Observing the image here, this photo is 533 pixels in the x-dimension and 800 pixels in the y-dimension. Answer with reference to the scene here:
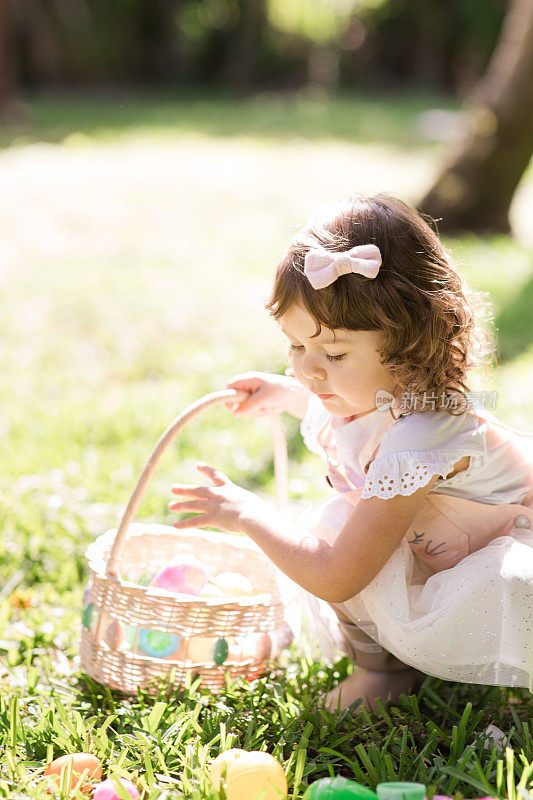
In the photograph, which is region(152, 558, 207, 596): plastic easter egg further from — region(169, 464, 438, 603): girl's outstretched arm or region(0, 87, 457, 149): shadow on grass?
region(0, 87, 457, 149): shadow on grass

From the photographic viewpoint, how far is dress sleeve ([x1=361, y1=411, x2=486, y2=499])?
1.80 metres

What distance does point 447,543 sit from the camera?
197 centimetres

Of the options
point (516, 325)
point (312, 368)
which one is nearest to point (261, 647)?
point (312, 368)

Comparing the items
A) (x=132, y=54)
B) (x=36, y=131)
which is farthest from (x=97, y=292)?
(x=132, y=54)

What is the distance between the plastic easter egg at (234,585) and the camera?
2.31 metres

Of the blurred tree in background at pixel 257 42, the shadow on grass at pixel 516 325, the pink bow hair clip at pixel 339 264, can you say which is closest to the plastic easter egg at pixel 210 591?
the pink bow hair clip at pixel 339 264

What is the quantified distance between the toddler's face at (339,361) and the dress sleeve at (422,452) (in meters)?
0.10

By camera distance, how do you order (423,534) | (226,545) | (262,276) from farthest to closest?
(262,276), (226,545), (423,534)

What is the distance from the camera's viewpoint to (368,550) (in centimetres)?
181

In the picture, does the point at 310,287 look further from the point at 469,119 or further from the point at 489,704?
the point at 469,119

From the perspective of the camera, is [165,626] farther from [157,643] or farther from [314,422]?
[314,422]

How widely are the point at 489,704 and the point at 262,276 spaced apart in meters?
4.38

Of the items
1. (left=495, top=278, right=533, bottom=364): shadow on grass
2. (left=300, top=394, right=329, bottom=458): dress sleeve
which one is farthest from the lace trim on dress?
(left=495, top=278, right=533, bottom=364): shadow on grass

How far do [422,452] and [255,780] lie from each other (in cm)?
70
